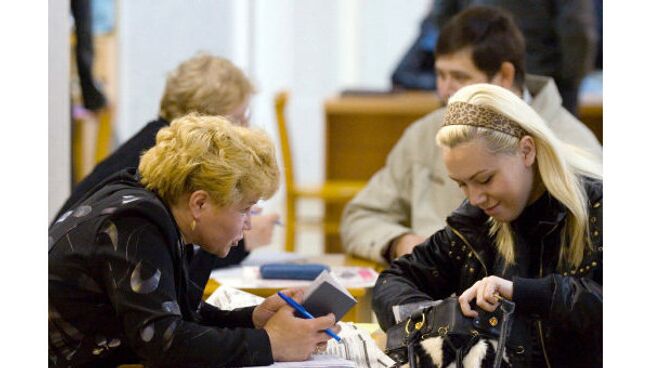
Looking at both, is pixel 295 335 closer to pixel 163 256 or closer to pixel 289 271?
pixel 163 256

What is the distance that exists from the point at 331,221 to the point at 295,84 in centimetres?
379

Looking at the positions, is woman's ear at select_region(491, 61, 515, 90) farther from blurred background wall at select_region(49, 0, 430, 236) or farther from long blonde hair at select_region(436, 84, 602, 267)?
blurred background wall at select_region(49, 0, 430, 236)

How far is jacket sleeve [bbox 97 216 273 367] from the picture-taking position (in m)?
2.29

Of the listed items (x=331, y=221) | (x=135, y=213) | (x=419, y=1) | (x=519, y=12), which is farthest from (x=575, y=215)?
(x=419, y=1)

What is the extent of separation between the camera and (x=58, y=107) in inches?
149

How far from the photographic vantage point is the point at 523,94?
3.79m

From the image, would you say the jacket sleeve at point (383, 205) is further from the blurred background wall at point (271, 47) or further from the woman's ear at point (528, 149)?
the blurred background wall at point (271, 47)

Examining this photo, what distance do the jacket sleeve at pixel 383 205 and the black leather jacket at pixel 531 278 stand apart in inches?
38.3

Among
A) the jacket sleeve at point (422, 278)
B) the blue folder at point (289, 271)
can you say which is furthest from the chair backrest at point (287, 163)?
the jacket sleeve at point (422, 278)

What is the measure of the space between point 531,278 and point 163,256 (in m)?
0.85

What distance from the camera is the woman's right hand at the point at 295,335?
2404 mm

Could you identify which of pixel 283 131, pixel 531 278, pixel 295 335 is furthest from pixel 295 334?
pixel 283 131

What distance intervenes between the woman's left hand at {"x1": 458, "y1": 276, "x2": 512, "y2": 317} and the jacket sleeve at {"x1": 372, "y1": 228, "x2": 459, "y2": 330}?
1.42 feet
